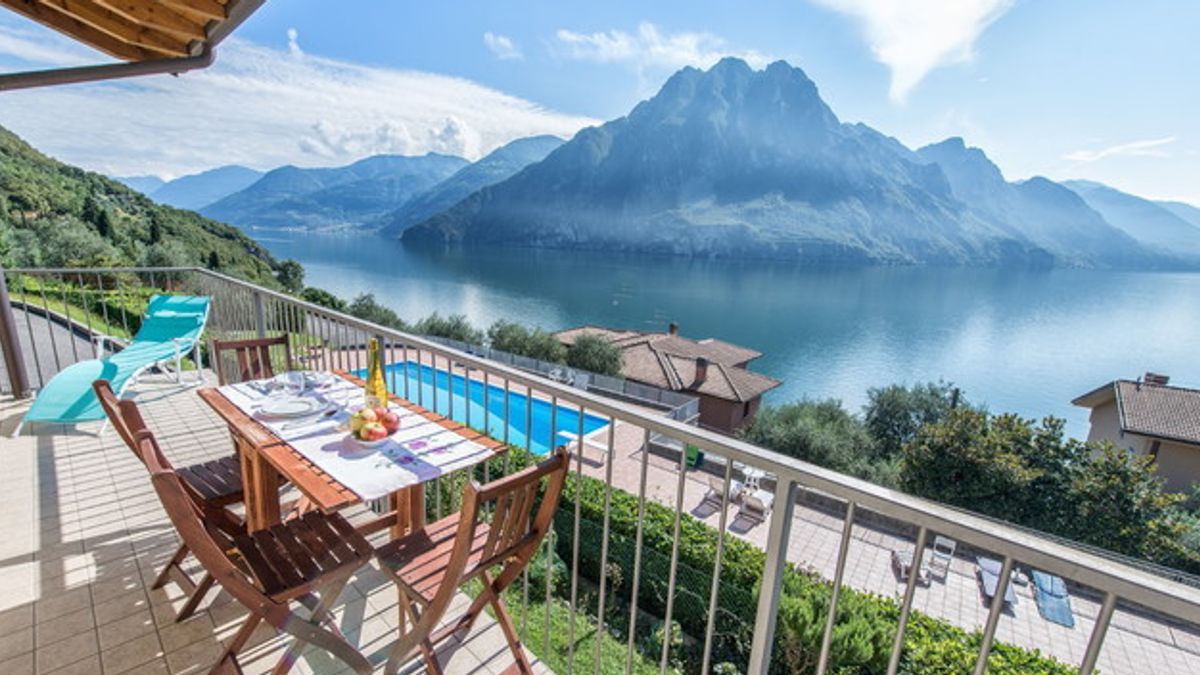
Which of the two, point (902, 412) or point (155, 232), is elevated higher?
point (155, 232)

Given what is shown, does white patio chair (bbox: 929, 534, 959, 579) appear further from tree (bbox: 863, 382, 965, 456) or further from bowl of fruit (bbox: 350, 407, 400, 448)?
bowl of fruit (bbox: 350, 407, 400, 448)

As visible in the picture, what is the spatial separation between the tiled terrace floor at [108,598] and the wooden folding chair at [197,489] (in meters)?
0.08

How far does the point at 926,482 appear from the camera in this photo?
14.2m

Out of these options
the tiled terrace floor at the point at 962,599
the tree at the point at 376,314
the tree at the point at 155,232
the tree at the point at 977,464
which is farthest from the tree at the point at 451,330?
the tree at the point at 977,464

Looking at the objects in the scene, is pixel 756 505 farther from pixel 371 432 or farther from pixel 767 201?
pixel 767 201

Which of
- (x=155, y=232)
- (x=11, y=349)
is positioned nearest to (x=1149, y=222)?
(x=11, y=349)

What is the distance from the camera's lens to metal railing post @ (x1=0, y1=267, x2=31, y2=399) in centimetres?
409

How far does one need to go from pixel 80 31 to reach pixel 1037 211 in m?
211

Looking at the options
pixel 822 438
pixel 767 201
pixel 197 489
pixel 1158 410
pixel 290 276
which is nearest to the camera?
pixel 197 489

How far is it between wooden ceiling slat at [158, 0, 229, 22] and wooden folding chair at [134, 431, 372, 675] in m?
2.16

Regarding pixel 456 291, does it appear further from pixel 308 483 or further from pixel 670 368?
pixel 308 483

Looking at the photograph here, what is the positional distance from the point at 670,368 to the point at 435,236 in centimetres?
10738

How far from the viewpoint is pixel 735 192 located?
132m

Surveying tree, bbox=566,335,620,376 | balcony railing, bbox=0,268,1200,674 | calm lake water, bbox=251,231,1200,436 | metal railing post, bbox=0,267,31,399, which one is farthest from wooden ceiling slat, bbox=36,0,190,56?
calm lake water, bbox=251,231,1200,436
